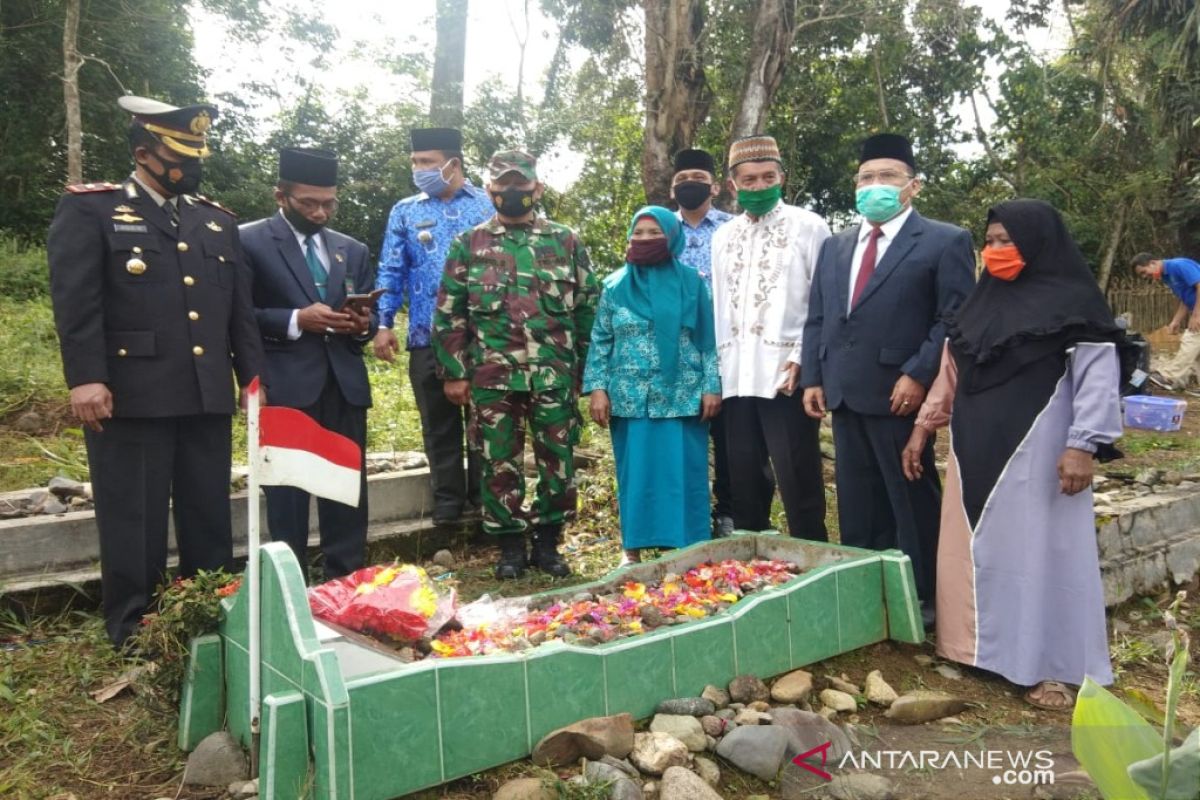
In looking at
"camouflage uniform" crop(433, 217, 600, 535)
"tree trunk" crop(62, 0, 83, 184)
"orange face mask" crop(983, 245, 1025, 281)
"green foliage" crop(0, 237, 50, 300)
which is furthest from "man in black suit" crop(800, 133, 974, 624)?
"tree trunk" crop(62, 0, 83, 184)

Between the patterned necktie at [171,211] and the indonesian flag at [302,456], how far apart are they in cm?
136

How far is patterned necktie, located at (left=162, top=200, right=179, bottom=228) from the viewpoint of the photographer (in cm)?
359

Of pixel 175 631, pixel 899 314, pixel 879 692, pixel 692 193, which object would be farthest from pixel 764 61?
pixel 175 631

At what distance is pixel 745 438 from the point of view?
4.45 m

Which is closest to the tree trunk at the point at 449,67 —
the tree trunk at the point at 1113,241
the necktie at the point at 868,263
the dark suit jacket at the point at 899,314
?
the necktie at the point at 868,263

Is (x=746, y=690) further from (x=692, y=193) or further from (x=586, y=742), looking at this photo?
(x=692, y=193)

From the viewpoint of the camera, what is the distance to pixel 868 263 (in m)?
3.90

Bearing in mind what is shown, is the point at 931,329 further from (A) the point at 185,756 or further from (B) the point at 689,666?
(A) the point at 185,756

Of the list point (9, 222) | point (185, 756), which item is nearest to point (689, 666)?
point (185, 756)

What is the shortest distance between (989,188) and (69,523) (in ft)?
58.3

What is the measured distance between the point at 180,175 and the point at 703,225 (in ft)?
8.98

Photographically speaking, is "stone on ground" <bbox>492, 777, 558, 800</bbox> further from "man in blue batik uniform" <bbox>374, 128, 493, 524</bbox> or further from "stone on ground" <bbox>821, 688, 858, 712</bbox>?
"man in blue batik uniform" <bbox>374, 128, 493, 524</bbox>

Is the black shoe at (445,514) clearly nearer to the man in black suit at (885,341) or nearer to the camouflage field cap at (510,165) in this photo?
the camouflage field cap at (510,165)

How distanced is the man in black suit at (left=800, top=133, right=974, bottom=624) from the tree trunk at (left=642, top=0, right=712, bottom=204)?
4114 millimetres
